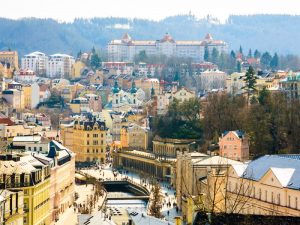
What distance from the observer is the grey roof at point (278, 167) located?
42.3m

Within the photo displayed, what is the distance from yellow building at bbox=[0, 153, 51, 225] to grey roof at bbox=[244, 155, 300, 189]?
954 cm

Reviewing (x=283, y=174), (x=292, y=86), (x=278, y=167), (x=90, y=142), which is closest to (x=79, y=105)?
(x=90, y=142)

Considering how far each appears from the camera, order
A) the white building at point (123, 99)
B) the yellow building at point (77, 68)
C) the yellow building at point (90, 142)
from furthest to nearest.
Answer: the yellow building at point (77, 68) < the white building at point (123, 99) < the yellow building at point (90, 142)

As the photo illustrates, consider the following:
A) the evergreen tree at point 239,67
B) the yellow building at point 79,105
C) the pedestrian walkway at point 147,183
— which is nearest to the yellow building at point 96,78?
the evergreen tree at point 239,67

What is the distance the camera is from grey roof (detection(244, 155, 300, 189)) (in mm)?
42344

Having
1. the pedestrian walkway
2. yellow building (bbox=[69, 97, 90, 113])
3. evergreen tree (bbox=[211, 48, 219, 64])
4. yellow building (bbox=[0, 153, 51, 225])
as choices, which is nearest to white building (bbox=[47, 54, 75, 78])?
evergreen tree (bbox=[211, 48, 219, 64])

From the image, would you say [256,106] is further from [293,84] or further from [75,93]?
[75,93]

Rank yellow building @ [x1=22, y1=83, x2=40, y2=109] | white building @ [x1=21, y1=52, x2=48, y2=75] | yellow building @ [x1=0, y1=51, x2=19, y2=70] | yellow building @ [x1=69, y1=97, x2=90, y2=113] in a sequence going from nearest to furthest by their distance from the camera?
yellow building @ [x1=69, y1=97, x2=90, y2=113]
yellow building @ [x1=22, y1=83, x2=40, y2=109]
yellow building @ [x1=0, y1=51, x2=19, y2=70]
white building @ [x1=21, y1=52, x2=48, y2=75]

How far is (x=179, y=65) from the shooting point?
562ft

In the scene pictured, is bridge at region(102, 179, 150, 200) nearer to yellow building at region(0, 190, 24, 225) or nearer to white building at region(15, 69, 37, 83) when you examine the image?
yellow building at region(0, 190, 24, 225)

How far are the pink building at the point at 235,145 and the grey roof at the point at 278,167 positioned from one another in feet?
79.4

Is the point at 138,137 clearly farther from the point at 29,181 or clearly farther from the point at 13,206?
the point at 13,206

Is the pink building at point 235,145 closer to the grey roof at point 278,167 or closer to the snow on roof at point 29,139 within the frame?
the snow on roof at point 29,139

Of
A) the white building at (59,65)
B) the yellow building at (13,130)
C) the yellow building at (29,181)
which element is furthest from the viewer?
the white building at (59,65)
